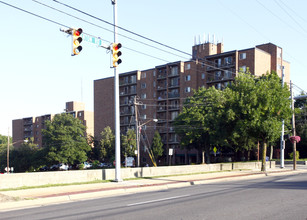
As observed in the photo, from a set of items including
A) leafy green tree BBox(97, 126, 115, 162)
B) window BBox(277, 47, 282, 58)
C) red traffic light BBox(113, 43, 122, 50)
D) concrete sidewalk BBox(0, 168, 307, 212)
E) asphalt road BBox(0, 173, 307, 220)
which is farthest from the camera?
leafy green tree BBox(97, 126, 115, 162)

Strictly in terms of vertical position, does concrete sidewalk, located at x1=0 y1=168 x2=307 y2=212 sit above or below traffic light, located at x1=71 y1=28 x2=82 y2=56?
below

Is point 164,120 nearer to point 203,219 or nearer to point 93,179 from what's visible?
point 93,179

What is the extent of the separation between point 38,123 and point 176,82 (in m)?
64.4

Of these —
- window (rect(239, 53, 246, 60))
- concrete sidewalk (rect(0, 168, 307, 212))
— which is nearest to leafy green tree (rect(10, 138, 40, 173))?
window (rect(239, 53, 246, 60))

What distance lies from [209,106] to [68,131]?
103ft

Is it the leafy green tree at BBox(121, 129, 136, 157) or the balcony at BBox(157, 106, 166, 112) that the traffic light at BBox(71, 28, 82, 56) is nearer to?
the leafy green tree at BBox(121, 129, 136, 157)

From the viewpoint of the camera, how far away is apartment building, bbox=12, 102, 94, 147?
119750 mm

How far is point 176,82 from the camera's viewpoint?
84.2 meters

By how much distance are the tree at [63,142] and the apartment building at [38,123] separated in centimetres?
4209

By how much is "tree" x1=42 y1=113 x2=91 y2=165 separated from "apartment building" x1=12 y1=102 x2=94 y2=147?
42.1 meters

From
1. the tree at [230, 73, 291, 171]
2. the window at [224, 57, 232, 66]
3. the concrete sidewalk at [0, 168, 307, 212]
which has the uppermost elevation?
the window at [224, 57, 232, 66]

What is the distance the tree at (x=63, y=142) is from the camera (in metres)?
70.4

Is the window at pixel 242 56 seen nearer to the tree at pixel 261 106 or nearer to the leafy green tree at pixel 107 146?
the leafy green tree at pixel 107 146

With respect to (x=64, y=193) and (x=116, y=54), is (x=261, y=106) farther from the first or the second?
(x=64, y=193)
